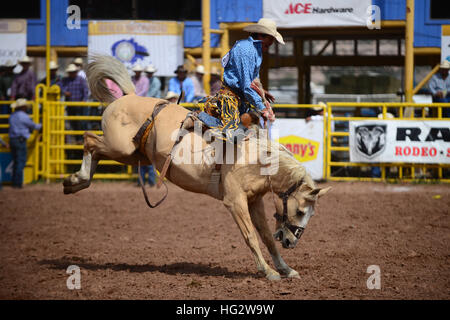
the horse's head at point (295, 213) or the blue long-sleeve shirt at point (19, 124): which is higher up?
the blue long-sleeve shirt at point (19, 124)

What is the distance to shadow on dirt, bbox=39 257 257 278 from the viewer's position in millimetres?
5953

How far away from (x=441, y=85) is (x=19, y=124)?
314 inches

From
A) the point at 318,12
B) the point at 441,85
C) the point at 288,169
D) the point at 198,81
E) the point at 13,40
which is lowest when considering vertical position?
the point at 288,169

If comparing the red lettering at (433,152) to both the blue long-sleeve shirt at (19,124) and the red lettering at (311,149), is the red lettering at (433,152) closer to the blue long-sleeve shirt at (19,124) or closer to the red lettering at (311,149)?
the red lettering at (311,149)

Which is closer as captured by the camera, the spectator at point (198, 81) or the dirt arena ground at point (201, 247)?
the dirt arena ground at point (201, 247)

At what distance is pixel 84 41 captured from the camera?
47.9ft

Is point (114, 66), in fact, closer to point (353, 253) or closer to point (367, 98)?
point (353, 253)

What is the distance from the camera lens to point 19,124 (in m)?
11.9

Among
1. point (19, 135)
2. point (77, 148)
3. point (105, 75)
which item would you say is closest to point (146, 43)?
point (77, 148)

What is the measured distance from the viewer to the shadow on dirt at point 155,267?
5953 mm

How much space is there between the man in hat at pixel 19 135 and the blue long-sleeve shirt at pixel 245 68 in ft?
23.5

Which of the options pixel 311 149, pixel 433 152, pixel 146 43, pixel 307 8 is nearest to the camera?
pixel 433 152

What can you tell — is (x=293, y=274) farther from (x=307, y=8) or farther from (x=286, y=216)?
(x=307, y=8)

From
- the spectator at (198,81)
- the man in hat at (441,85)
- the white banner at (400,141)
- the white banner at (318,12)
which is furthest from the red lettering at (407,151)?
the spectator at (198,81)
